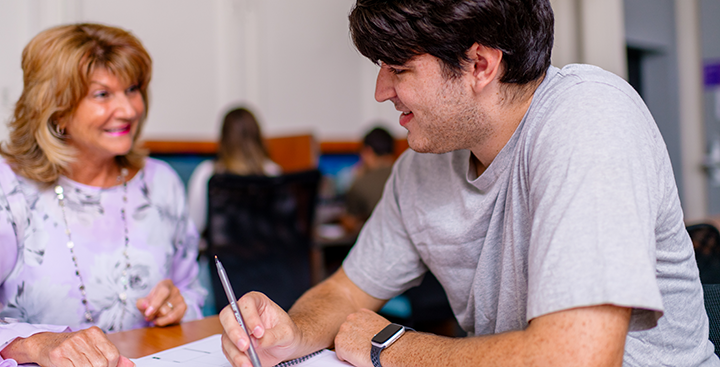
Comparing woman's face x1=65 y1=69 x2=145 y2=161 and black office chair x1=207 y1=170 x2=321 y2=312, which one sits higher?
woman's face x1=65 y1=69 x2=145 y2=161

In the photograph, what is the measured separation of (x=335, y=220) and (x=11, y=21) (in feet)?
7.56

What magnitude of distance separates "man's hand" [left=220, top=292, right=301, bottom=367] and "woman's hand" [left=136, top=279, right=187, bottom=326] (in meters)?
0.32

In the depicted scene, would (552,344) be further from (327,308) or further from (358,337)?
(327,308)

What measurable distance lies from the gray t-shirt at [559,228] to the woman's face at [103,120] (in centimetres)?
66

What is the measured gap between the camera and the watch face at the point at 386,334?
0.82 m

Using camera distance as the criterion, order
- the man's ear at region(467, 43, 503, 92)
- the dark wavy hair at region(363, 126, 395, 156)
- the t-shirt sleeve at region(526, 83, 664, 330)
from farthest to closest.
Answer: the dark wavy hair at region(363, 126, 395, 156), the man's ear at region(467, 43, 503, 92), the t-shirt sleeve at region(526, 83, 664, 330)

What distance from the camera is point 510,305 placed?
85cm

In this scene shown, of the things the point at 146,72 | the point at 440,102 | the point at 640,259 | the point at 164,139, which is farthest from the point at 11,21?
the point at 640,259

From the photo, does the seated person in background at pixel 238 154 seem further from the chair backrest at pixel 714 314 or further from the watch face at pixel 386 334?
the chair backrest at pixel 714 314

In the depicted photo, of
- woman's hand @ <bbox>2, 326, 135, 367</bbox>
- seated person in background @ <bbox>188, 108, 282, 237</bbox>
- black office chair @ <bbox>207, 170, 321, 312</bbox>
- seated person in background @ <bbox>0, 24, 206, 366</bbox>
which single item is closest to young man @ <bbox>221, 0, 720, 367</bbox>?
woman's hand @ <bbox>2, 326, 135, 367</bbox>

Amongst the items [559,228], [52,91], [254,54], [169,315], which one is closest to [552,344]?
[559,228]

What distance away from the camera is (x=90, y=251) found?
123cm

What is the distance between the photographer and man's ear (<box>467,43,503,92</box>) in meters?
0.85

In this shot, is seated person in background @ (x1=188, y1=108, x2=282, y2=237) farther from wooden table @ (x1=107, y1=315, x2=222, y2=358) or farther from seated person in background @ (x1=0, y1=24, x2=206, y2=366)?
wooden table @ (x1=107, y1=315, x2=222, y2=358)
